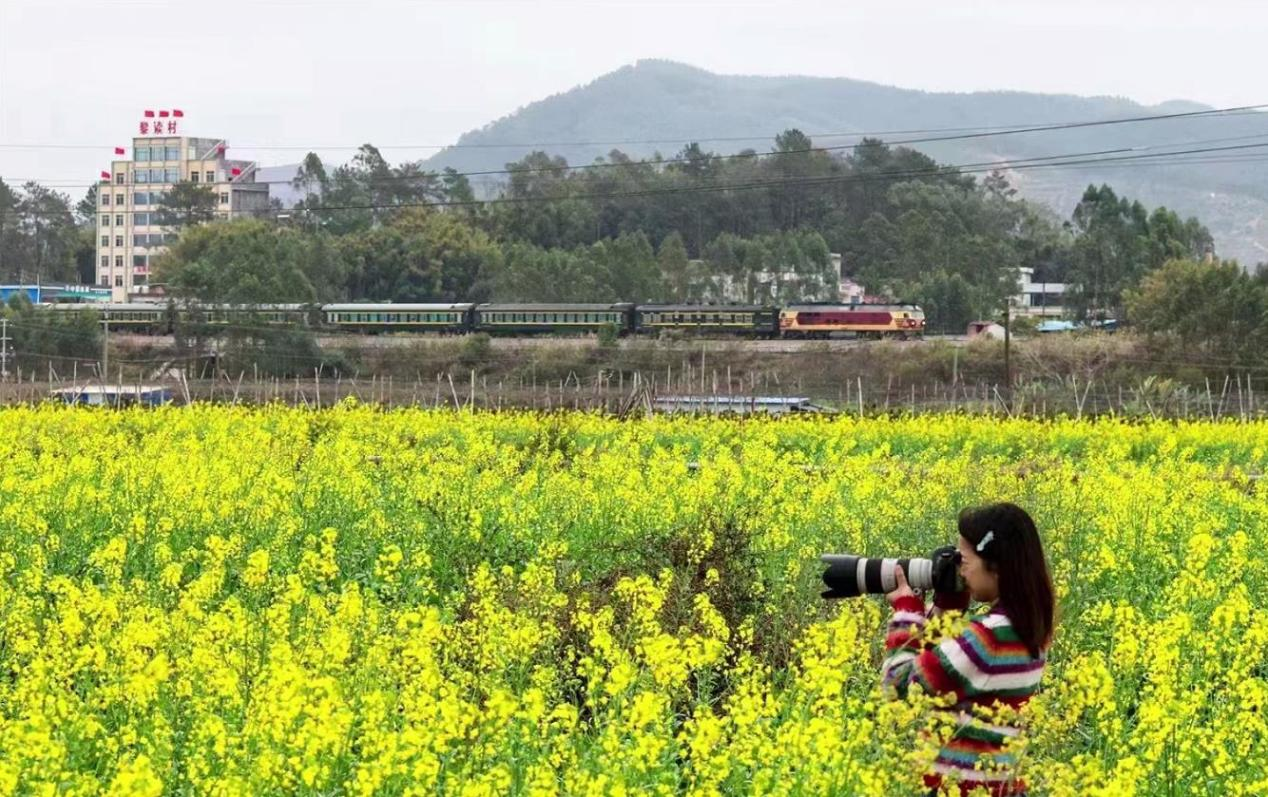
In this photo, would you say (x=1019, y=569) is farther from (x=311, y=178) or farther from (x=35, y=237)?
(x=35, y=237)

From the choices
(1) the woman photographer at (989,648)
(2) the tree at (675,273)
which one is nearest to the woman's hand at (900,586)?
(1) the woman photographer at (989,648)

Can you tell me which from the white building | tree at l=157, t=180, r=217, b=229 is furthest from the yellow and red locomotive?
tree at l=157, t=180, r=217, b=229

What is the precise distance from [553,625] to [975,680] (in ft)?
6.77

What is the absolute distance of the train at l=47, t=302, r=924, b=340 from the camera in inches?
2114

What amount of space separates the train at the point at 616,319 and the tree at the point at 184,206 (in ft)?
111

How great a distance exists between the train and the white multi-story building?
43.4 metres

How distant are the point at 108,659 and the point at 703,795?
2235 mm

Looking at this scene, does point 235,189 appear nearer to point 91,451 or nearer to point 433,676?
point 91,451

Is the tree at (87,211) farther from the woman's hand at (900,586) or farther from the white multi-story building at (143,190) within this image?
the woman's hand at (900,586)

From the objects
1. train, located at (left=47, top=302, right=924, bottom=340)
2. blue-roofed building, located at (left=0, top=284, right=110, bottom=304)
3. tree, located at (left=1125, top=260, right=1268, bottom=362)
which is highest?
tree, located at (left=1125, top=260, right=1268, bottom=362)

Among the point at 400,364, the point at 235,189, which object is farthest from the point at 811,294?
the point at 235,189

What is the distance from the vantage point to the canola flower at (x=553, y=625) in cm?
412

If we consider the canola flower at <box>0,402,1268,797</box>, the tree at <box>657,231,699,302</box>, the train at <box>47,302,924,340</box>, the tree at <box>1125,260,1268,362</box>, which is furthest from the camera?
the tree at <box>657,231,699,302</box>

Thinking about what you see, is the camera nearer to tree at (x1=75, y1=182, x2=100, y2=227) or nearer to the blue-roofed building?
the blue-roofed building
